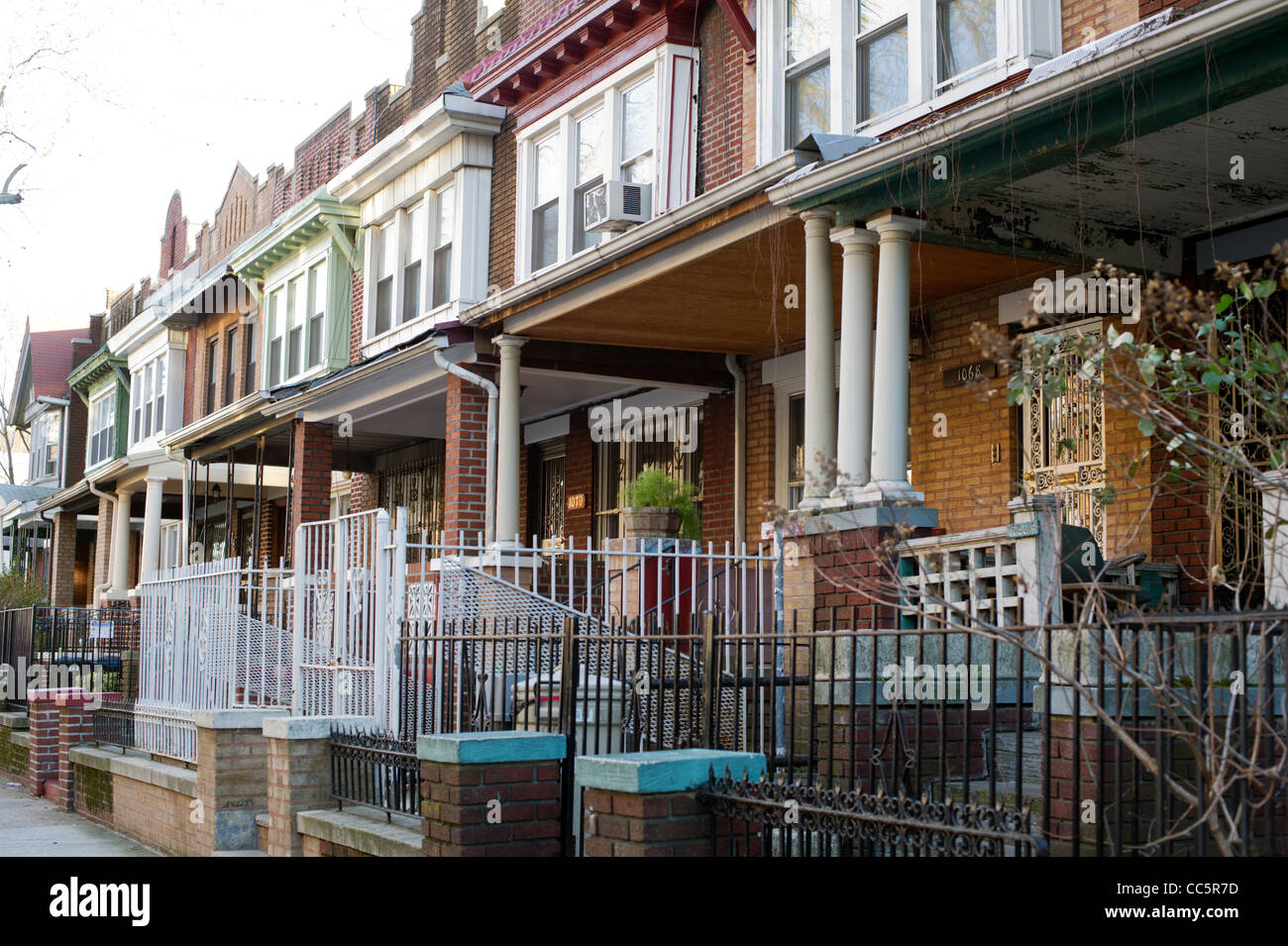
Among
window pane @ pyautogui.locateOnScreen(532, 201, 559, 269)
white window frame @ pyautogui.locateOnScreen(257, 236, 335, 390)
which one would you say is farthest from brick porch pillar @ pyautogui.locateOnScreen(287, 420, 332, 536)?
window pane @ pyautogui.locateOnScreen(532, 201, 559, 269)

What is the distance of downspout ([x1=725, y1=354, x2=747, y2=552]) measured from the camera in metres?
14.2

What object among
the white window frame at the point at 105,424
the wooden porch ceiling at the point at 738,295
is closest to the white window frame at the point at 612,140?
the wooden porch ceiling at the point at 738,295

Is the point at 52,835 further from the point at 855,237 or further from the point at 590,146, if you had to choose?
the point at 590,146

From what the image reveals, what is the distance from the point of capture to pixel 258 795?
938 centimetres

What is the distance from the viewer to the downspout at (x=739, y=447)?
14156 mm

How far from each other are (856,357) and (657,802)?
477 centimetres

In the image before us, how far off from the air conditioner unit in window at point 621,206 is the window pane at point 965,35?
11.3 feet

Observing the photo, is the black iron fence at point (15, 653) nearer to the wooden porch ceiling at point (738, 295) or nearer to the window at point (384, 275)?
the window at point (384, 275)

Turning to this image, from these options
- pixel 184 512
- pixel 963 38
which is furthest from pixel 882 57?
pixel 184 512

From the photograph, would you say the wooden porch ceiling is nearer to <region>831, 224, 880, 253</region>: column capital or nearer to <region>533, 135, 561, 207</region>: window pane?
<region>831, 224, 880, 253</region>: column capital

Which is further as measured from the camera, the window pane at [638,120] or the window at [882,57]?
the window pane at [638,120]

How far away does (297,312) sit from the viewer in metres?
21.1
